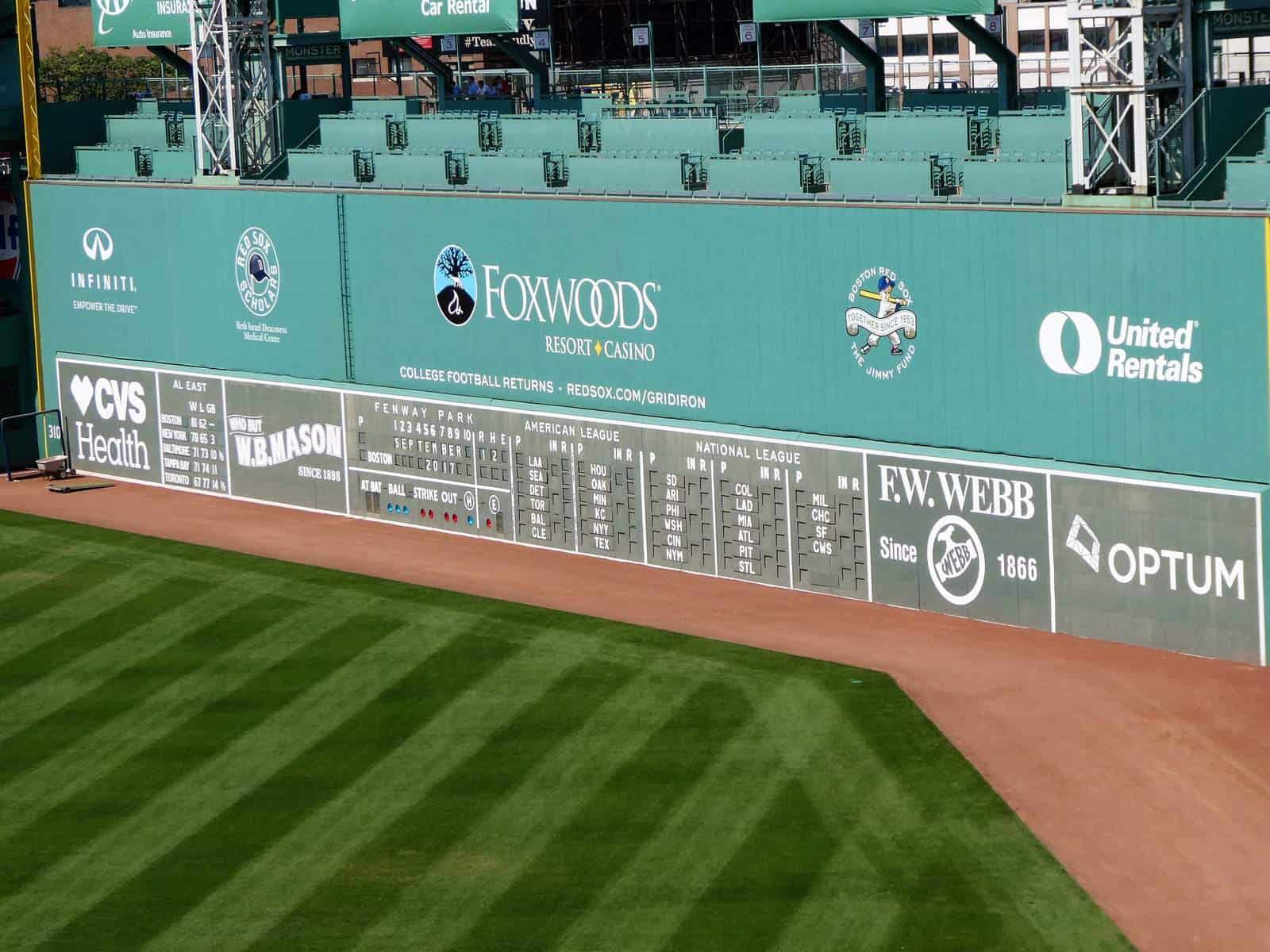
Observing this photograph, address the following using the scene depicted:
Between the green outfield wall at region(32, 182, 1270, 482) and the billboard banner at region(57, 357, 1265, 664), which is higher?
the green outfield wall at region(32, 182, 1270, 482)

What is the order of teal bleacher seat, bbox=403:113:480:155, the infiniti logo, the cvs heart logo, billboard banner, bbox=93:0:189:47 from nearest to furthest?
teal bleacher seat, bbox=403:113:480:155 < the infiniti logo < the cvs heart logo < billboard banner, bbox=93:0:189:47

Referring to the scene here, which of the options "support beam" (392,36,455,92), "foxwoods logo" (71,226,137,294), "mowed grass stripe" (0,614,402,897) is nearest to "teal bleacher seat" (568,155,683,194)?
"mowed grass stripe" (0,614,402,897)

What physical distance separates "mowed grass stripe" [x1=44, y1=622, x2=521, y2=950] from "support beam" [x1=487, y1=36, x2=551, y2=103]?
16365mm

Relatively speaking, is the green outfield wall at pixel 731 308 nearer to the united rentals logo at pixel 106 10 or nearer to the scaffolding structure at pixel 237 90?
the scaffolding structure at pixel 237 90

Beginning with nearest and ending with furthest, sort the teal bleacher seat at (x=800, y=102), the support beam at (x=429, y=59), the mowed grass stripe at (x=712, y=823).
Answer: the mowed grass stripe at (x=712, y=823)
the teal bleacher seat at (x=800, y=102)
the support beam at (x=429, y=59)

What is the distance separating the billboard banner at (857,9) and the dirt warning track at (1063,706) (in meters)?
9.28

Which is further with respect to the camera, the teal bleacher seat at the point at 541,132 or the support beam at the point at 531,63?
the support beam at the point at 531,63

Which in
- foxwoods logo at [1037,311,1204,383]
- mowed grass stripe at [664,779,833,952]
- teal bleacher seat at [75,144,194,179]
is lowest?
mowed grass stripe at [664,779,833,952]

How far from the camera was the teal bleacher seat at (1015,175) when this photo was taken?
26938 millimetres

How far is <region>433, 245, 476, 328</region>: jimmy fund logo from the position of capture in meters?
32.5

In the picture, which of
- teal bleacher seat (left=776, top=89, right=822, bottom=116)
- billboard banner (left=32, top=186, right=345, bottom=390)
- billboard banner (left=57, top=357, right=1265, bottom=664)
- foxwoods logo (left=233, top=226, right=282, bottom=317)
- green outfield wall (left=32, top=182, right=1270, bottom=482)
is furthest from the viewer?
teal bleacher seat (left=776, top=89, right=822, bottom=116)

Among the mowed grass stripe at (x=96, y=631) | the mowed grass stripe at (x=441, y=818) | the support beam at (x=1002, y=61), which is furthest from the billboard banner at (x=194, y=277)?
the mowed grass stripe at (x=441, y=818)

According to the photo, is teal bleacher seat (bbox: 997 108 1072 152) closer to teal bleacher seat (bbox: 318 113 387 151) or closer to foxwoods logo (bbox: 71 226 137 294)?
teal bleacher seat (bbox: 318 113 387 151)

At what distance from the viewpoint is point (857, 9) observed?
30828 mm
